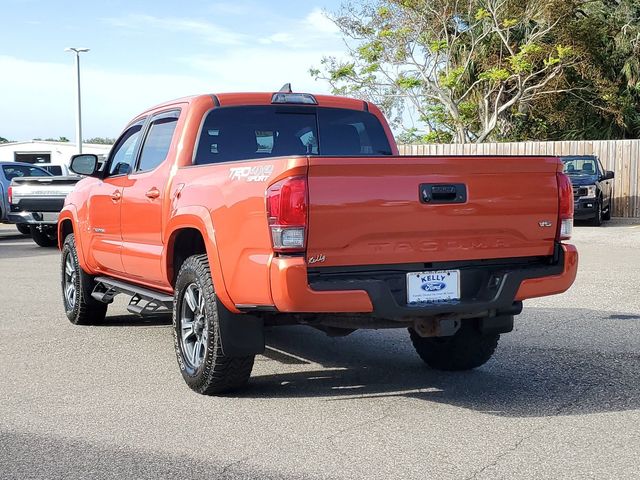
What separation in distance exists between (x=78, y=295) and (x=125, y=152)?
1572 mm

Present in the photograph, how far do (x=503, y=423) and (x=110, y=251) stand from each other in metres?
3.89

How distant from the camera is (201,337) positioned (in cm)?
588

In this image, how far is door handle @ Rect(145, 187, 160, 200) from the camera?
653 centimetres

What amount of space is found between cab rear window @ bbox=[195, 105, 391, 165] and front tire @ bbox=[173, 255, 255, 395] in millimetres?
1001

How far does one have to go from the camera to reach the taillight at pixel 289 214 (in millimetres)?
4832

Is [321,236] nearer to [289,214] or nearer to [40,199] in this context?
[289,214]

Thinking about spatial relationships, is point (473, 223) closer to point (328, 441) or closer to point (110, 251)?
point (328, 441)

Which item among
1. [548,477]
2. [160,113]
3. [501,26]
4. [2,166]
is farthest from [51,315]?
[501,26]

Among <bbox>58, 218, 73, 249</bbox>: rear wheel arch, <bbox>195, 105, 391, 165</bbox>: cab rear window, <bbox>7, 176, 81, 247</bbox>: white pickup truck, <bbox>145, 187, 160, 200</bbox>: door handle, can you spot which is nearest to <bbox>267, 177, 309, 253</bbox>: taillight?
<bbox>195, 105, 391, 165</bbox>: cab rear window

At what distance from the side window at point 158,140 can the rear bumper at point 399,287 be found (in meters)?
2.28

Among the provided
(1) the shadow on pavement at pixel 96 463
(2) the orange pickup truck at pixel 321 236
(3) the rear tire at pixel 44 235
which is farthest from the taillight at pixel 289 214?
(3) the rear tire at pixel 44 235

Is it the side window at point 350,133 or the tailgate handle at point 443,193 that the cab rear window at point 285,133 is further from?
the tailgate handle at point 443,193

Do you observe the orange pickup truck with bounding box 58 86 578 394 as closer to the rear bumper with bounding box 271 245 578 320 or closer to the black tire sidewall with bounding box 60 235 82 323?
the rear bumper with bounding box 271 245 578 320

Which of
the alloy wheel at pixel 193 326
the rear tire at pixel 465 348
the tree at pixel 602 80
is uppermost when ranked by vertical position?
the tree at pixel 602 80
